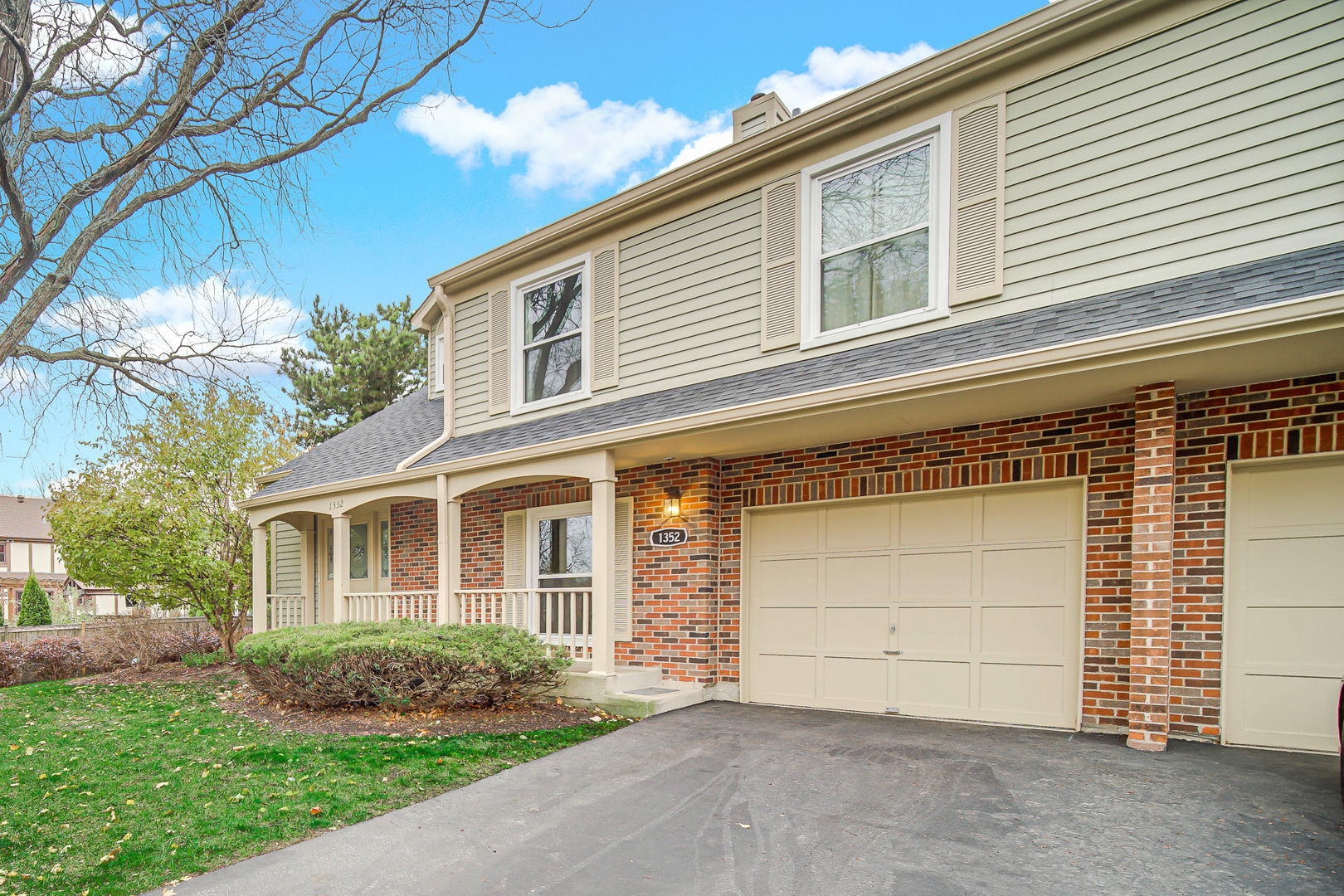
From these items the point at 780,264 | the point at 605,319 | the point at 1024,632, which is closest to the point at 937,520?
the point at 1024,632

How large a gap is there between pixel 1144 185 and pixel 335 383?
73.9 feet

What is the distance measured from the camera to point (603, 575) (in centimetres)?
695

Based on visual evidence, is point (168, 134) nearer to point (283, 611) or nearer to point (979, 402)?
point (979, 402)

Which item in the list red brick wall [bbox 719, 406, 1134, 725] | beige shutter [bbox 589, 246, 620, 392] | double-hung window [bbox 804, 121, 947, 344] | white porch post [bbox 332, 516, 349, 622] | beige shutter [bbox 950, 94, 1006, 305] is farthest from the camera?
white porch post [bbox 332, 516, 349, 622]

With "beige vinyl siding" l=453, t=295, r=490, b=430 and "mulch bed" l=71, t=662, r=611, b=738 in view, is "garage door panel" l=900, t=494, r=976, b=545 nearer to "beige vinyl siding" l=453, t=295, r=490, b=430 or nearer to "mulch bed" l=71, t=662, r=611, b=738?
"mulch bed" l=71, t=662, r=611, b=738

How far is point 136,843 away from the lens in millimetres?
3762

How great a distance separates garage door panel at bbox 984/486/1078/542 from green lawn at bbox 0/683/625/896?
358cm

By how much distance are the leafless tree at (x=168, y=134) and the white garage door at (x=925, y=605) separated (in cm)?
486

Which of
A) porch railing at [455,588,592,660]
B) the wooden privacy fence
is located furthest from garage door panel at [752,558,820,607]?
the wooden privacy fence

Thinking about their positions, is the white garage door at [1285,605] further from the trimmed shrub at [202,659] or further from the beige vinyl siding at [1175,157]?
the trimmed shrub at [202,659]

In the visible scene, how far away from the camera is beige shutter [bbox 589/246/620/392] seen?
8242 mm

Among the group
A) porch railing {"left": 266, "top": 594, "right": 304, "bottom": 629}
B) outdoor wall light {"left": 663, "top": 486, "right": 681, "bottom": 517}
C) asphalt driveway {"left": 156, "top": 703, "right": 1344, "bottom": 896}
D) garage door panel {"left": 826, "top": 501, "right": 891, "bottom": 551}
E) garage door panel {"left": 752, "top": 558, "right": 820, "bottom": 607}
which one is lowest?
asphalt driveway {"left": 156, "top": 703, "right": 1344, "bottom": 896}

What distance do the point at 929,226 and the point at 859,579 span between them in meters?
3.15

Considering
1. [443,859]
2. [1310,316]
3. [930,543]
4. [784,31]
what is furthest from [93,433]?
[784,31]
